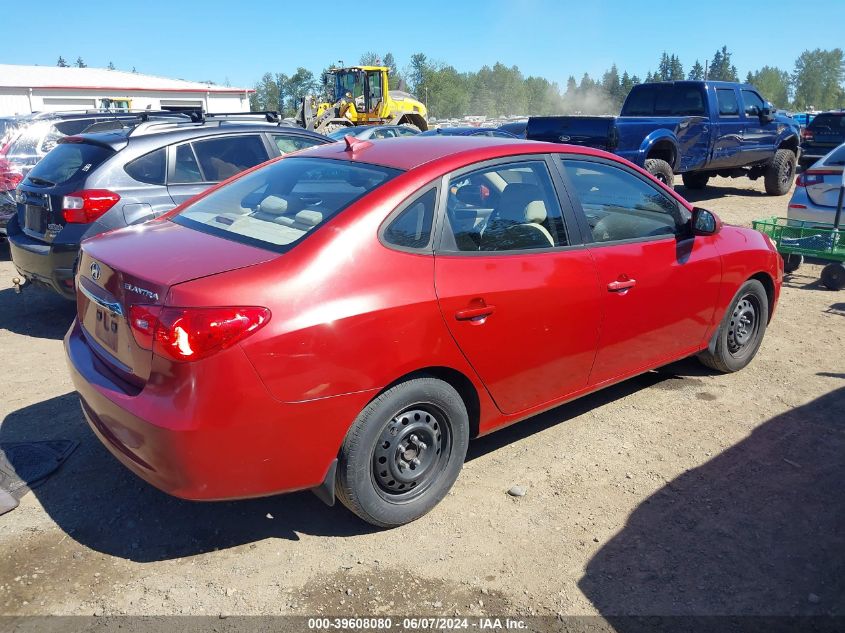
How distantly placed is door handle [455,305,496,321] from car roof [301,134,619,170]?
732mm

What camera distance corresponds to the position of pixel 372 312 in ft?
9.74

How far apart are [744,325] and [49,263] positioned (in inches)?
211

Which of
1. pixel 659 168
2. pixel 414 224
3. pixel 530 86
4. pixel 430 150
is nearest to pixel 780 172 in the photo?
pixel 659 168

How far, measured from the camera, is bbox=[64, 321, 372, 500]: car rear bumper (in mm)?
2689

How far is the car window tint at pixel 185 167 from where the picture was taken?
20.1 feet

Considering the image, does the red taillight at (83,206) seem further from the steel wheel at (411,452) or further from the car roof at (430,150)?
the steel wheel at (411,452)

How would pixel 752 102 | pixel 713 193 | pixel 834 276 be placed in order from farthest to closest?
pixel 713 193
pixel 752 102
pixel 834 276

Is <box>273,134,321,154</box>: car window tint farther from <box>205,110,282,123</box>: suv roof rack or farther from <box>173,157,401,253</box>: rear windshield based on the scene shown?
<box>173,157,401,253</box>: rear windshield

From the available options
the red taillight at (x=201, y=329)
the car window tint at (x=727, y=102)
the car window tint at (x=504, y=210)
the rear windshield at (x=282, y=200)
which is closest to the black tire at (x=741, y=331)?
Result: the car window tint at (x=504, y=210)

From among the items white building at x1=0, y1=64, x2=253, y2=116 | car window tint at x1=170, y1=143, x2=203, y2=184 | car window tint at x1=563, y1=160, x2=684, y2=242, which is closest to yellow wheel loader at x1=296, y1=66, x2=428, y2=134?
white building at x1=0, y1=64, x2=253, y2=116

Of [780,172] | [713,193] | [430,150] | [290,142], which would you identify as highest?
[430,150]

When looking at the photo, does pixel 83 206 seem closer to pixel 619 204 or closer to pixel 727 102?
pixel 619 204

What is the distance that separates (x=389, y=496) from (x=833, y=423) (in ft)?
9.70

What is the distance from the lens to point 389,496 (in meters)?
3.30
